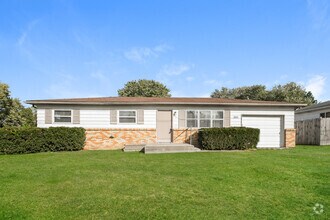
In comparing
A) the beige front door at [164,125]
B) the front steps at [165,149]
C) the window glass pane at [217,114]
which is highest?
the window glass pane at [217,114]

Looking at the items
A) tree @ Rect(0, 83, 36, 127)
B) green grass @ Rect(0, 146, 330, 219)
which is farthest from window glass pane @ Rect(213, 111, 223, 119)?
tree @ Rect(0, 83, 36, 127)

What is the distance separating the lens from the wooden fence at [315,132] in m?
16.2

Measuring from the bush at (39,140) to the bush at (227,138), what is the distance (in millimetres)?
7300

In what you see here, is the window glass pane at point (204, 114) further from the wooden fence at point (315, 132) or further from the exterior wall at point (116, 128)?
the wooden fence at point (315, 132)

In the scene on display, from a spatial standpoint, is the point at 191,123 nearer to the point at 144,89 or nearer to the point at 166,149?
the point at 166,149

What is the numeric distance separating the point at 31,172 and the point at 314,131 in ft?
57.7

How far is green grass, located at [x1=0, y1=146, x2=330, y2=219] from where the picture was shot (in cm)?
Result: 419

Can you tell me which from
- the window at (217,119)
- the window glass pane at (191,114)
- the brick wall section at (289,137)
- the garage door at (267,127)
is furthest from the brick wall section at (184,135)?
the brick wall section at (289,137)

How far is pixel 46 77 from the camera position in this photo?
15.5 metres

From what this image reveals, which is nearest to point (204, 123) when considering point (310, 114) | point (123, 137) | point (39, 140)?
point (123, 137)

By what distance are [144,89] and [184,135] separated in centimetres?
2471

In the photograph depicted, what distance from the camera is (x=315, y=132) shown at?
16656mm

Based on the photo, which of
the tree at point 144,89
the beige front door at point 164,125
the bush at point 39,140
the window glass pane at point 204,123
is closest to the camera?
the bush at point 39,140

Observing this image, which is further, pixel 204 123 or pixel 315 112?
pixel 315 112
